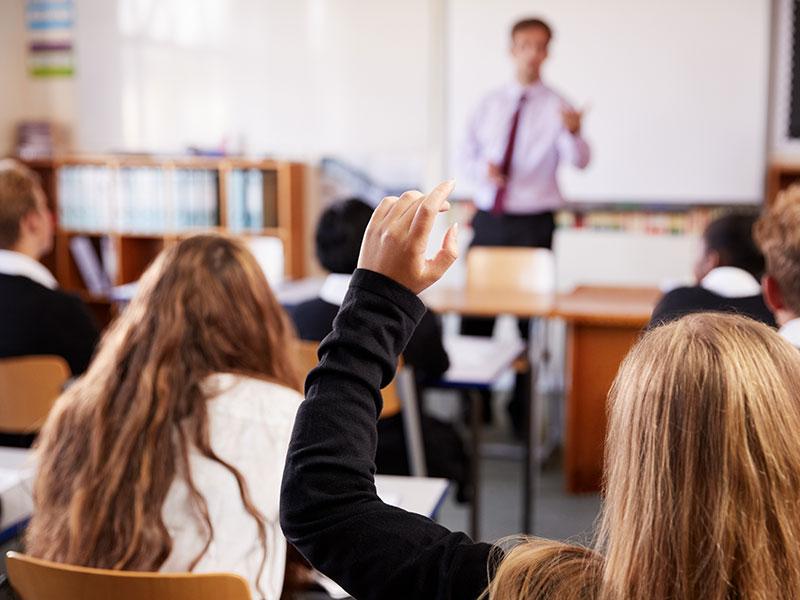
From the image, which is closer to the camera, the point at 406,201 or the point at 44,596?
the point at 406,201

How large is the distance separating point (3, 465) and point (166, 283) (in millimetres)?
730

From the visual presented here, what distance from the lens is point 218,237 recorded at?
5.96 ft

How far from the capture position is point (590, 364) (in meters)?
3.82

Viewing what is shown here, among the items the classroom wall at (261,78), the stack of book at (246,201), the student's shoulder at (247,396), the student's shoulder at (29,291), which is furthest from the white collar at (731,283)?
the stack of book at (246,201)

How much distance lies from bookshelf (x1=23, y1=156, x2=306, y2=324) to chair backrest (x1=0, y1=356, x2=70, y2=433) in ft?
9.20

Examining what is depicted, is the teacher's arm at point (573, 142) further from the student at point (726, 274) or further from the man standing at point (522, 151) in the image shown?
the student at point (726, 274)

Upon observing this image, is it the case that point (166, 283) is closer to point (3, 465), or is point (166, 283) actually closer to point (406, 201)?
point (3, 465)

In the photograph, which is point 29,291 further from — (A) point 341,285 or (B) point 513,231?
(B) point 513,231

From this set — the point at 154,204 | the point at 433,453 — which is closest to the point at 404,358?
the point at 433,453

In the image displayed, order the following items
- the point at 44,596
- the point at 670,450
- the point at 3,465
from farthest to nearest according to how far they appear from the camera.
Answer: the point at 3,465
the point at 44,596
the point at 670,450

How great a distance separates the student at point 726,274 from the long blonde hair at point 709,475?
1.79m

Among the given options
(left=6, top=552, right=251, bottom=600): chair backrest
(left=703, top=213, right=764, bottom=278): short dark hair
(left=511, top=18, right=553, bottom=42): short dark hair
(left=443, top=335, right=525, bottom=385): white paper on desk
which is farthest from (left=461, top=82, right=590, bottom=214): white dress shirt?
(left=6, top=552, right=251, bottom=600): chair backrest

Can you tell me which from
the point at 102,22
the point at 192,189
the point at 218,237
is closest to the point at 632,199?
the point at 192,189

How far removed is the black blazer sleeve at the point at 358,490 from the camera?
2.79 ft
